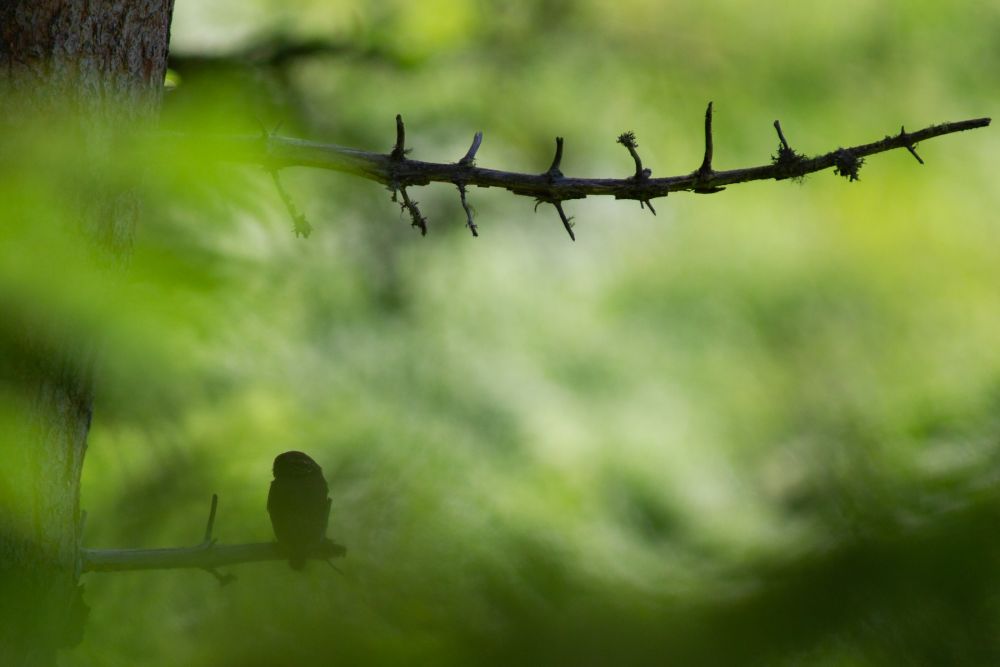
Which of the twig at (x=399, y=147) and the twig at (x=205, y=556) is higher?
the twig at (x=399, y=147)

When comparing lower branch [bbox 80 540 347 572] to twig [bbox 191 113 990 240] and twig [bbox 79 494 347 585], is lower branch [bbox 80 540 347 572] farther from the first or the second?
twig [bbox 191 113 990 240]

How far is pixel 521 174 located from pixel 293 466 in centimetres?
29

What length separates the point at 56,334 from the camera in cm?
54

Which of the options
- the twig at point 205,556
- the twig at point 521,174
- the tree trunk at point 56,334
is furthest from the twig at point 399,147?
the twig at point 205,556

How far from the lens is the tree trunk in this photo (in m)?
0.57

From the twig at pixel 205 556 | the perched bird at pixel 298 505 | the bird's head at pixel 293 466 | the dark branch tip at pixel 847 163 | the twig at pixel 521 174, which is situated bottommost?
the twig at pixel 205 556

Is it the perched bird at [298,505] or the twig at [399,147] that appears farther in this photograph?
the twig at [399,147]

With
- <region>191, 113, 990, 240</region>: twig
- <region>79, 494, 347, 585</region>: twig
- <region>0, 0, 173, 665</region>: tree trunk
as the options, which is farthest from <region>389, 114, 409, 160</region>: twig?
<region>79, 494, 347, 585</region>: twig

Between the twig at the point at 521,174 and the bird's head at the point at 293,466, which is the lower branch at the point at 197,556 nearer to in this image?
the bird's head at the point at 293,466

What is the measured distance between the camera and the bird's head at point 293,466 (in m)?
0.62

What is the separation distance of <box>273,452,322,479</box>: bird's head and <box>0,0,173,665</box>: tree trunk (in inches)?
6.0

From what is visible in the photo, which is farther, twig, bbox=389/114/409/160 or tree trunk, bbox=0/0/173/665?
twig, bbox=389/114/409/160

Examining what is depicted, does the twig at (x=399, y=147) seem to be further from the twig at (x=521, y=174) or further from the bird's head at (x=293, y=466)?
the bird's head at (x=293, y=466)

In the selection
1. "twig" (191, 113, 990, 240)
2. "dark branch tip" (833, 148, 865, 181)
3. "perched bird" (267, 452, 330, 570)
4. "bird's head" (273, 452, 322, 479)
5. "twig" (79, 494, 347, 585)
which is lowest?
"twig" (79, 494, 347, 585)
